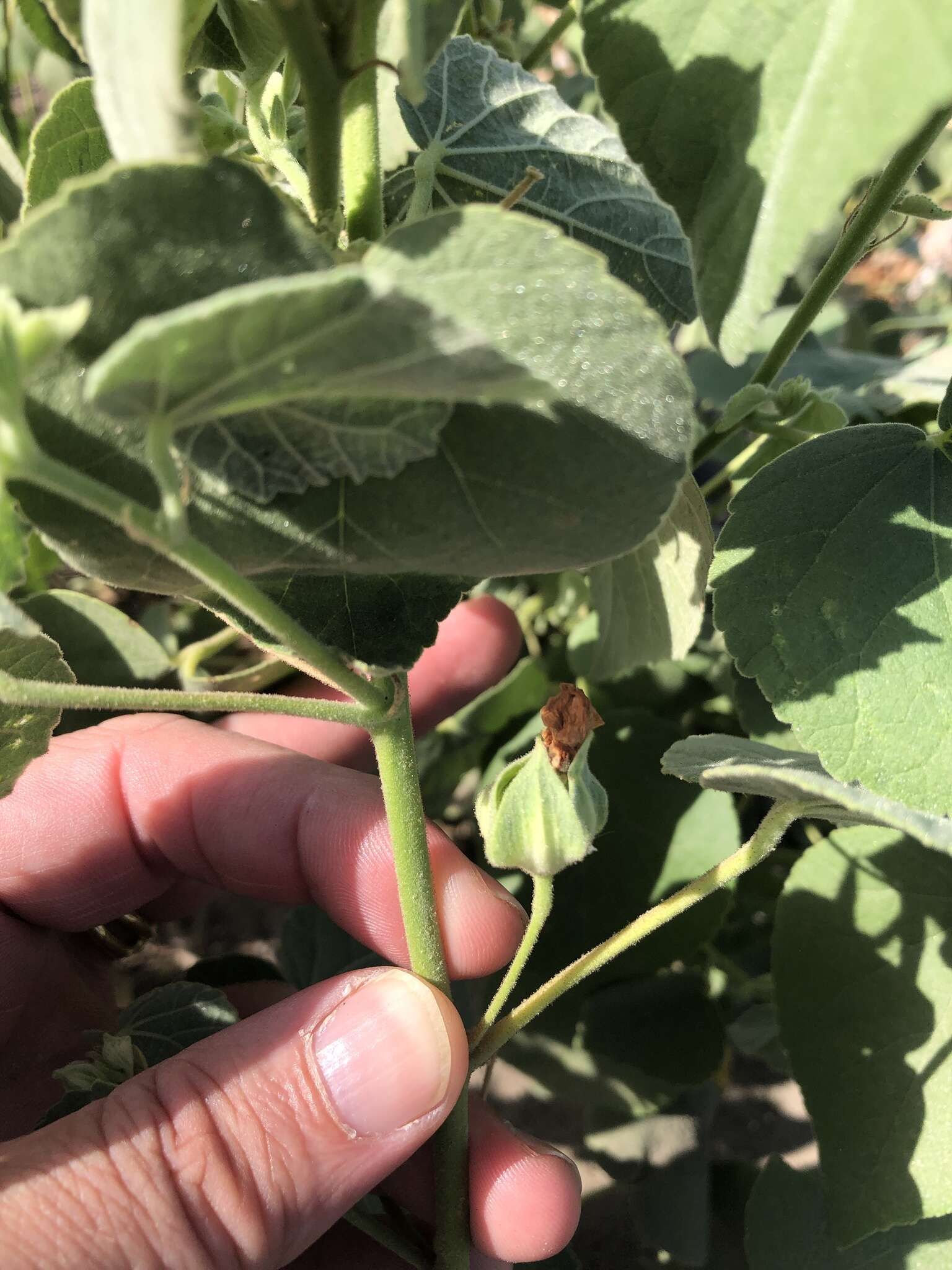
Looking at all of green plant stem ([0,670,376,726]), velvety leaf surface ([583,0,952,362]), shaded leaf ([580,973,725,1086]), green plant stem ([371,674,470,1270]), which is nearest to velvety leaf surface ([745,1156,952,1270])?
shaded leaf ([580,973,725,1086])

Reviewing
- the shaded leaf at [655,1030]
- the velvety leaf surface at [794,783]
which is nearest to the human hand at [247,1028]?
the shaded leaf at [655,1030]

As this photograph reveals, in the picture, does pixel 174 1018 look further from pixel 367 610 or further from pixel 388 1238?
pixel 367 610

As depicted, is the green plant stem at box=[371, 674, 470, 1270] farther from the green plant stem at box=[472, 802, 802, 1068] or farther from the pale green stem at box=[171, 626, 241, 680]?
the pale green stem at box=[171, 626, 241, 680]

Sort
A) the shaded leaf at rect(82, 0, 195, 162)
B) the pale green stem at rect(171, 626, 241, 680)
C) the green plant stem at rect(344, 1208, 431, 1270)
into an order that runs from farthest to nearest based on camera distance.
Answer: the pale green stem at rect(171, 626, 241, 680), the green plant stem at rect(344, 1208, 431, 1270), the shaded leaf at rect(82, 0, 195, 162)

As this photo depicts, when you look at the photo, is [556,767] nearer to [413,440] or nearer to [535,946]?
[413,440]

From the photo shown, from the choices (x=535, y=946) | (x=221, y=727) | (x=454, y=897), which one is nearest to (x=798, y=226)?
(x=454, y=897)

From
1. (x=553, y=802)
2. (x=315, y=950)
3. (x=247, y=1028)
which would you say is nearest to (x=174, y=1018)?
(x=247, y=1028)
